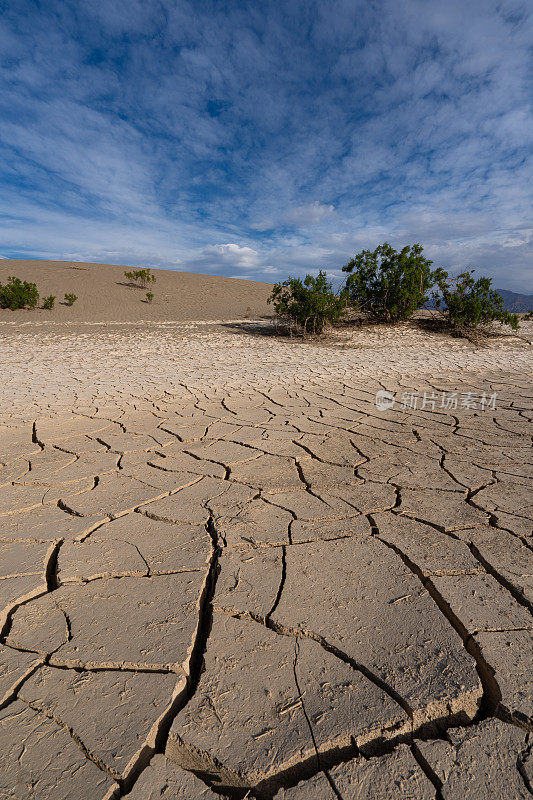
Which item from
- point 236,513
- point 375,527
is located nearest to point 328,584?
point 375,527

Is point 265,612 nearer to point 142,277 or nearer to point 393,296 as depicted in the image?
point 393,296

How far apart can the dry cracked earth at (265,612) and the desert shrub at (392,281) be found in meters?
5.92

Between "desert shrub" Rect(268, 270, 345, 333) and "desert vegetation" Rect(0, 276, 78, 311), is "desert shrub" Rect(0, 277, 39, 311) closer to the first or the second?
"desert vegetation" Rect(0, 276, 78, 311)

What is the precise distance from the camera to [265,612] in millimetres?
1378

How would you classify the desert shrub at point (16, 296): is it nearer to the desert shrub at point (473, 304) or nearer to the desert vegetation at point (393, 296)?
the desert vegetation at point (393, 296)

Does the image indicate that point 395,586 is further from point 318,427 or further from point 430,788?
point 318,427

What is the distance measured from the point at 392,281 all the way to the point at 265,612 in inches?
329

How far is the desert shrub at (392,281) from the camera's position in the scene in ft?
27.3

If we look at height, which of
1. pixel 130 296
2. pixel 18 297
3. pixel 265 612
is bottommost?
pixel 265 612

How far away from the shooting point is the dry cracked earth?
947 millimetres

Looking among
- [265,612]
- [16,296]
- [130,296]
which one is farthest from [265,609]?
[130,296]

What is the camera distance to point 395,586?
1491 millimetres

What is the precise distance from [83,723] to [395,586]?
1.09 m

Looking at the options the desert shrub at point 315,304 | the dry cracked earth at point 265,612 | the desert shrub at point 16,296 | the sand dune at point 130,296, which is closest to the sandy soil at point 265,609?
the dry cracked earth at point 265,612
